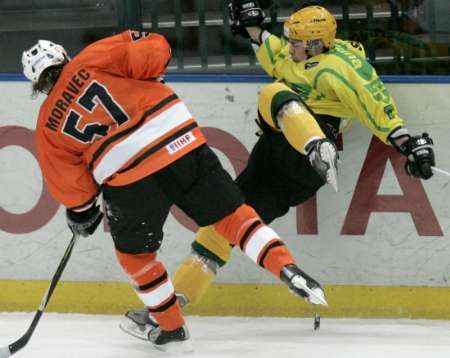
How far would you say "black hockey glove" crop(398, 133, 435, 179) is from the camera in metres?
3.80

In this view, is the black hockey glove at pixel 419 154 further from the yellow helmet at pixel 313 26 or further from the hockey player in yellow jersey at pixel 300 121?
the yellow helmet at pixel 313 26

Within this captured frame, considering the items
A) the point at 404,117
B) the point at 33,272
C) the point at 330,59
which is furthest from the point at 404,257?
the point at 33,272

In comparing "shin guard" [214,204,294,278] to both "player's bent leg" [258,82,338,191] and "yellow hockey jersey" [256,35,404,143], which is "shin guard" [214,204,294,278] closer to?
"player's bent leg" [258,82,338,191]

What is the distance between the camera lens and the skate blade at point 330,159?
366 centimetres

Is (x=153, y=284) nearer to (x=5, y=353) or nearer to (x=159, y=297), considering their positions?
(x=159, y=297)

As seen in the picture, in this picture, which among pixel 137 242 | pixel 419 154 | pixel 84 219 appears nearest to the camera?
pixel 137 242

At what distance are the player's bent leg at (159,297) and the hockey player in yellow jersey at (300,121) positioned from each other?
19 centimetres

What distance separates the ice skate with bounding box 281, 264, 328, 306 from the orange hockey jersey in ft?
1.63

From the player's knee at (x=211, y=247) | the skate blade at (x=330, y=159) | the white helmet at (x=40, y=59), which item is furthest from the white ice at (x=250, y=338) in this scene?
the white helmet at (x=40, y=59)

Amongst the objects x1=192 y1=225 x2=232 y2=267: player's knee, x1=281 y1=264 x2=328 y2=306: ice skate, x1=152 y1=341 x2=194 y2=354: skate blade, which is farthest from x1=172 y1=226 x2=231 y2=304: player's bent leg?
x1=281 y1=264 x2=328 y2=306: ice skate

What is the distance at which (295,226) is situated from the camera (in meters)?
4.20

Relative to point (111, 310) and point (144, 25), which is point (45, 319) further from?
point (144, 25)

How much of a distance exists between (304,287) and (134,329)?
81 centimetres

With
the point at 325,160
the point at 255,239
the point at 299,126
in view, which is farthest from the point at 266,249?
the point at 299,126
